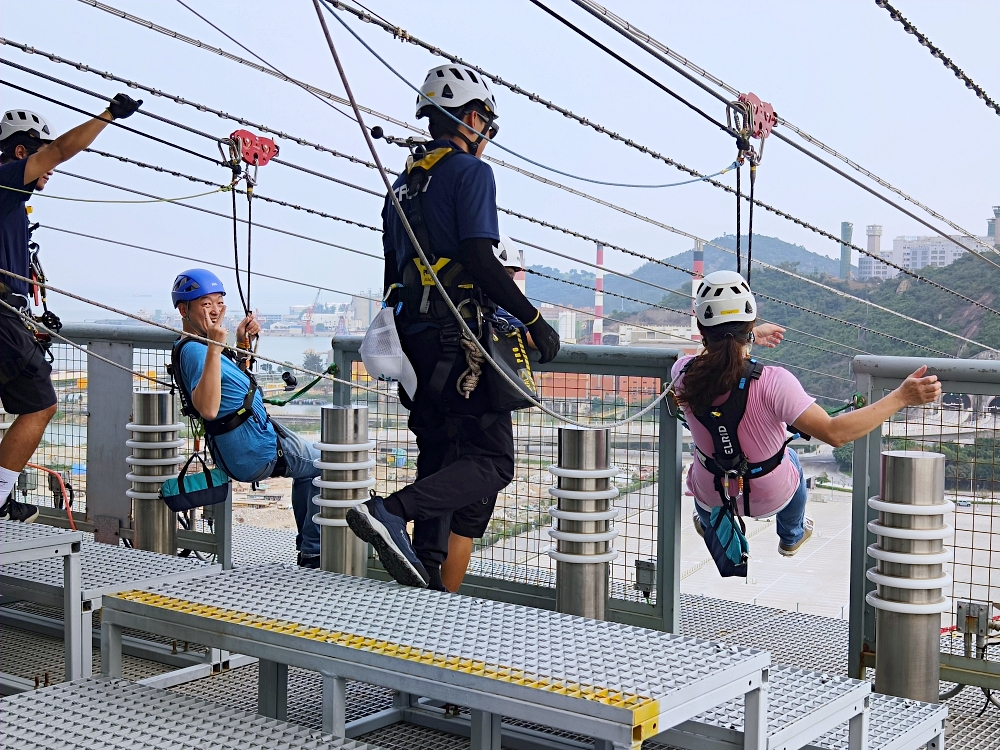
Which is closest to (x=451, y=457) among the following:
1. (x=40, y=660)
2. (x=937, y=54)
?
(x=40, y=660)

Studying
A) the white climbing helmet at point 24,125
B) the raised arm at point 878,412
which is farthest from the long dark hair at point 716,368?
the white climbing helmet at point 24,125

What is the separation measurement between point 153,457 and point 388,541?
1783mm

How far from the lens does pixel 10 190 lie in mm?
4156

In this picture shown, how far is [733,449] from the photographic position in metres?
3.34

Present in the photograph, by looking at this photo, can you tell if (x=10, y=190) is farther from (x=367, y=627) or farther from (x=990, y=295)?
(x=990, y=295)

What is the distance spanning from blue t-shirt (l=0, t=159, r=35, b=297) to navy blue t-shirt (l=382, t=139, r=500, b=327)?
178cm

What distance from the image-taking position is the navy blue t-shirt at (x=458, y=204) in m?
3.18

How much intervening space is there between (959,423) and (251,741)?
222 centimetres

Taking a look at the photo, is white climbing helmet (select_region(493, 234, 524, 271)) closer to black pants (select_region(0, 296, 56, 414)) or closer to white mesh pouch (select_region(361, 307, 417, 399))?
white mesh pouch (select_region(361, 307, 417, 399))

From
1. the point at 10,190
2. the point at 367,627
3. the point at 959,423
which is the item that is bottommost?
the point at 367,627

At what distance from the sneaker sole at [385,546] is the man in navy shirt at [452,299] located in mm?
118

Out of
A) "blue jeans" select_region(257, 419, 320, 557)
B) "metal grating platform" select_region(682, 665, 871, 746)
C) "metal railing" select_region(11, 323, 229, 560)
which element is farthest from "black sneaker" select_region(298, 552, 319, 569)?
"metal grating platform" select_region(682, 665, 871, 746)

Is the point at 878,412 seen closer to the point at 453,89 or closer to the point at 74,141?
the point at 453,89

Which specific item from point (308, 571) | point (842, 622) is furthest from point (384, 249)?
point (842, 622)
